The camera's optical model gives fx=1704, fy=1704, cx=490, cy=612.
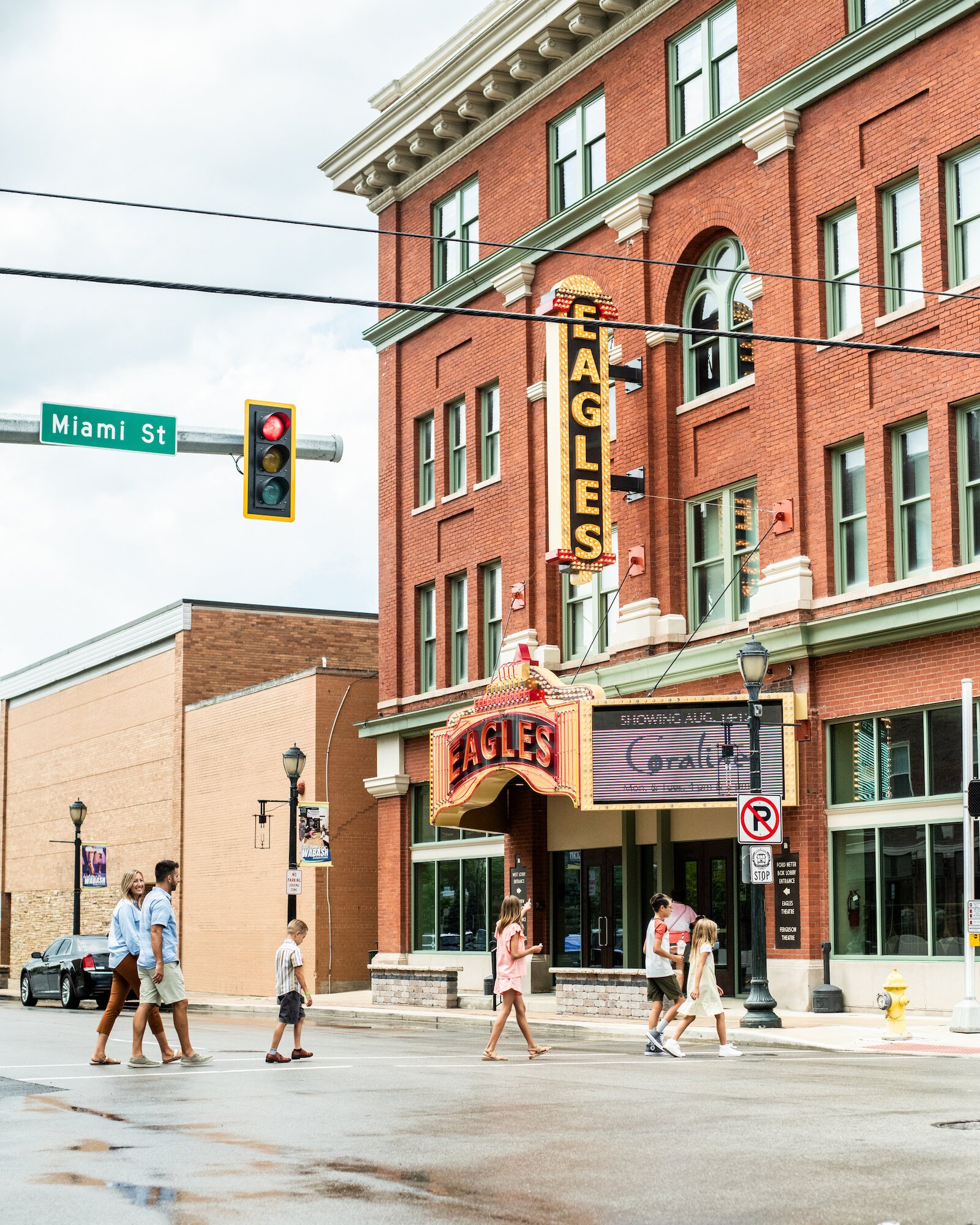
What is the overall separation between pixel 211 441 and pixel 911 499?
11.4m

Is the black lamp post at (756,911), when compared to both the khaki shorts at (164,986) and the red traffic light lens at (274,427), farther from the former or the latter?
the khaki shorts at (164,986)

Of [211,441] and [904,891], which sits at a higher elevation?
[211,441]

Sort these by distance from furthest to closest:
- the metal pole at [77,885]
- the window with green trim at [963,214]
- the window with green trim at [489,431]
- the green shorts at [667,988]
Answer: the metal pole at [77,885] → the window with green trim at [489,431] → the window with green trim at [963,214] → the green shorts at [667,988]

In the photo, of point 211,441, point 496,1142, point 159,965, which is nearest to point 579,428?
point 211,441

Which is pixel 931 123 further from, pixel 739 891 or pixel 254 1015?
pixel 254 1015

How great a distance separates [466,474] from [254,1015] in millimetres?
11561

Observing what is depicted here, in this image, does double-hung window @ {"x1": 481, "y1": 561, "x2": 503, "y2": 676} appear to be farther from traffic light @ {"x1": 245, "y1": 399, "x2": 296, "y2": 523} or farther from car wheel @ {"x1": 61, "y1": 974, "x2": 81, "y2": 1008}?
traffic light @ {"x1": 245, "y1": 399, "x2": 296, "y2": 523}

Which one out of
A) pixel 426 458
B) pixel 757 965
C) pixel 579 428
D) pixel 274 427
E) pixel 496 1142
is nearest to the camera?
pixel 496 1142

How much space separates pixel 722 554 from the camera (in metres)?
28.1

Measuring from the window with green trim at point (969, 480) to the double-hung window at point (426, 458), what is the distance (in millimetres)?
14706

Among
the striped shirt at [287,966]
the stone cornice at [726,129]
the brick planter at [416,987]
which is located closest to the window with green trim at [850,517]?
the stone cornice at [726,129]

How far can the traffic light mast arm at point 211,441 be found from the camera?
16.4m

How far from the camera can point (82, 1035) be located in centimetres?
2233

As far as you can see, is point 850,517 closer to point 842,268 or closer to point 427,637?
point 842,268
